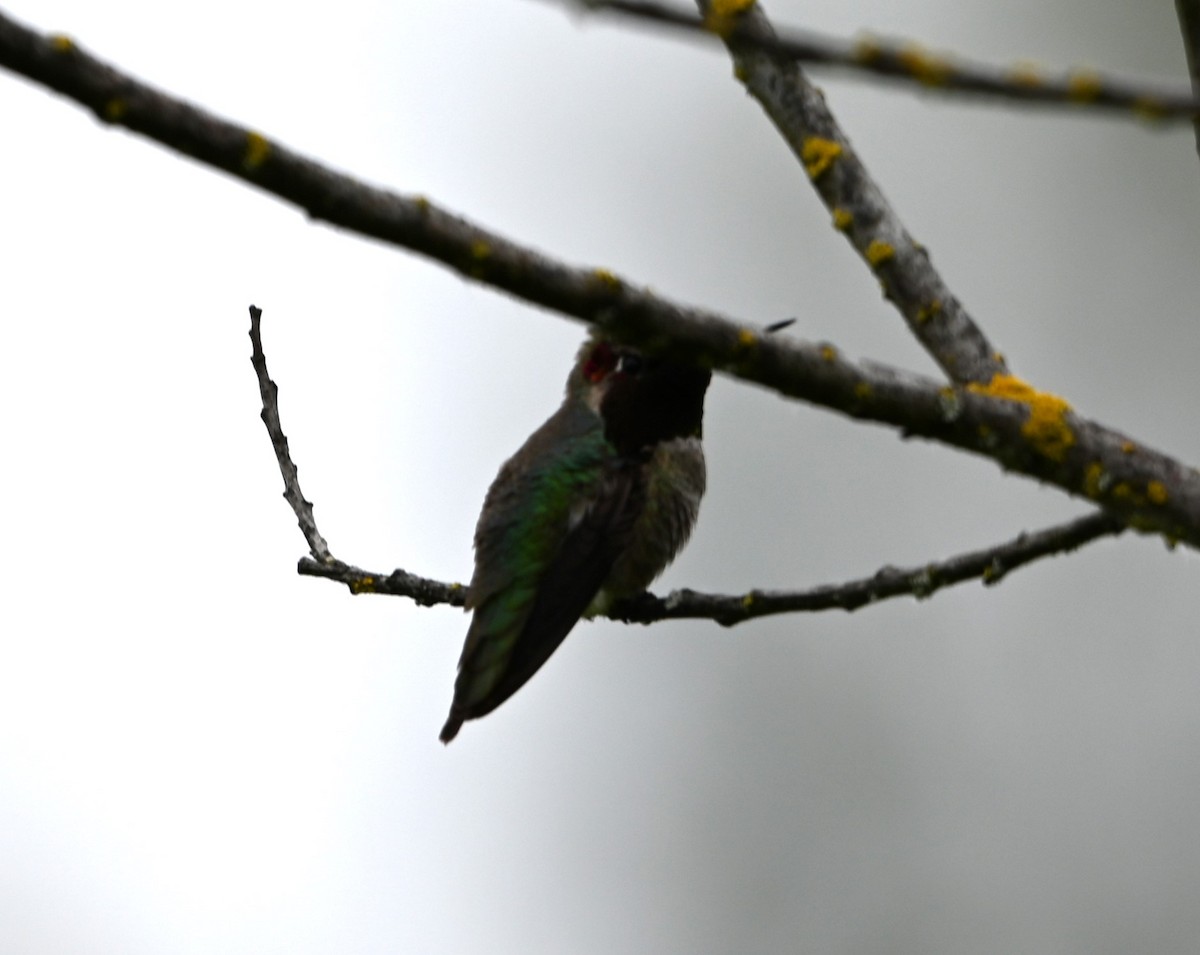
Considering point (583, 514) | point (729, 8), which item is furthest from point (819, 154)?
point (583, 514)

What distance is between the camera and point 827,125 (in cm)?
379

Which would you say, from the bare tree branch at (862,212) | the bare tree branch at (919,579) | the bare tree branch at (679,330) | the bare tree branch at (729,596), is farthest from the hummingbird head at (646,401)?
the bare tree branch at (679,330)

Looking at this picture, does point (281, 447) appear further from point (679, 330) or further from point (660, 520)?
point (679, 330)

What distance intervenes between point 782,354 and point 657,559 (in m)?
3.39

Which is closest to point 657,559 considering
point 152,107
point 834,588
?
point 834,588

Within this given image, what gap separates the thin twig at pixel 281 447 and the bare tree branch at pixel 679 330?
7.35 ft

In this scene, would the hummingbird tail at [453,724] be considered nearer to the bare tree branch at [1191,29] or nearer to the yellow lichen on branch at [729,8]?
the yellow lichen on branch at [729,8]

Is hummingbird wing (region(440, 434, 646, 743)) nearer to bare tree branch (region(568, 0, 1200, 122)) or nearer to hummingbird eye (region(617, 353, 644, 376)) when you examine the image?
hummingbird eye (region(617, 353, 644, 376))

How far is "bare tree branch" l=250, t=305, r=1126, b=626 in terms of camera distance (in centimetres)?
342

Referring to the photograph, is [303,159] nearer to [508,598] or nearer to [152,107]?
[152,107]

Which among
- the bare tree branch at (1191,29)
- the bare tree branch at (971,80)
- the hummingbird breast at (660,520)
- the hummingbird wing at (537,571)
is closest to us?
the bare tree branch at (971,80)

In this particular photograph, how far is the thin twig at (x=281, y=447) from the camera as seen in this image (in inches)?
172

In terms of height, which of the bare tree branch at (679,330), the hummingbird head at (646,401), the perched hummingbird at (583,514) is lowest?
the bare tree branch at (679,330)

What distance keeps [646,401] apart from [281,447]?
1.66m
